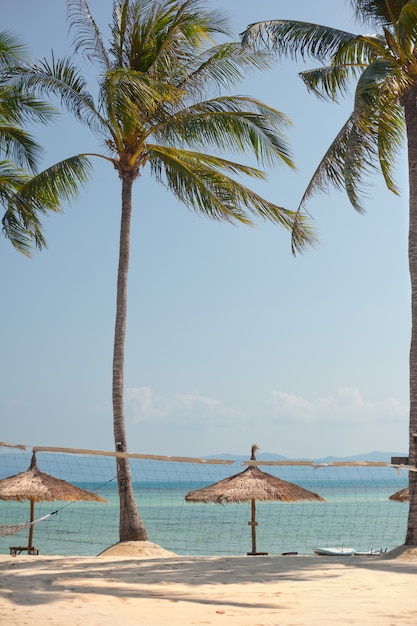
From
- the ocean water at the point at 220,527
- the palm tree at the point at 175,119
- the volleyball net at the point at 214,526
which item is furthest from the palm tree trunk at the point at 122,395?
the ocean water at the point at 220,527

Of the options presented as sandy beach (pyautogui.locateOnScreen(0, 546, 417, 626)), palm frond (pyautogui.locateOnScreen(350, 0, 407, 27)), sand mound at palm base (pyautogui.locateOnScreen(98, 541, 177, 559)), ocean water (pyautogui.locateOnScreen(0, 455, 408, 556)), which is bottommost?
ocean water (pyautogui.locateOnScreen(0, 455, 408, 556))

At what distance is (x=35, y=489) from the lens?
460 inches

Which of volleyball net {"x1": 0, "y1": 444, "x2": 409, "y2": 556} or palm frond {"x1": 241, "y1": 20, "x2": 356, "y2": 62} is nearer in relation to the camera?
palm frond {"x1": 241, "y1": 20, "x2": 356, "y2": 62}

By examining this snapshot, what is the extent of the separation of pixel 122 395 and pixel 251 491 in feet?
7.90

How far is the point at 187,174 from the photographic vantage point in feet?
37.0

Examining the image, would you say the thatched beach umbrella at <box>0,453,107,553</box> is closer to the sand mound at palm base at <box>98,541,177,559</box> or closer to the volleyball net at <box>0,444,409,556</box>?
the sand mound at palm base at <box>98,541,177,559</box>

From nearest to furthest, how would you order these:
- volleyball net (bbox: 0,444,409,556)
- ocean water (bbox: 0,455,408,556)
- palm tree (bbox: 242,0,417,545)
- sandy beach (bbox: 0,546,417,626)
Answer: sandy beach (bbox: 0,546,417,626)
palm tree (bbox: 242,0,417,545)
volleyball net (bbox: 0,444,409,556)
ocean water (bbox: 0,455,408,556)

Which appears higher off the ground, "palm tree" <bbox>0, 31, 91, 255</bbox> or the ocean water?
"palm tree" <bbox>0, 31, 91, 255</bbox>

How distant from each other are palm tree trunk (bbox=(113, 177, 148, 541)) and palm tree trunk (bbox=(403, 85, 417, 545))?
3652mm

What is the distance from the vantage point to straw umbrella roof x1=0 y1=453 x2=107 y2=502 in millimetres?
11609

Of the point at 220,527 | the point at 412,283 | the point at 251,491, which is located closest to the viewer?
the point at 412,283

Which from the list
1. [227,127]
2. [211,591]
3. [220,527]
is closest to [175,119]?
[227,127]

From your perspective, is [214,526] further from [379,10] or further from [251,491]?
[379,10]

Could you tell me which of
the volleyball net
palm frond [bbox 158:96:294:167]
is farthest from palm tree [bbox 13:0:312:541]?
the volleyball net
